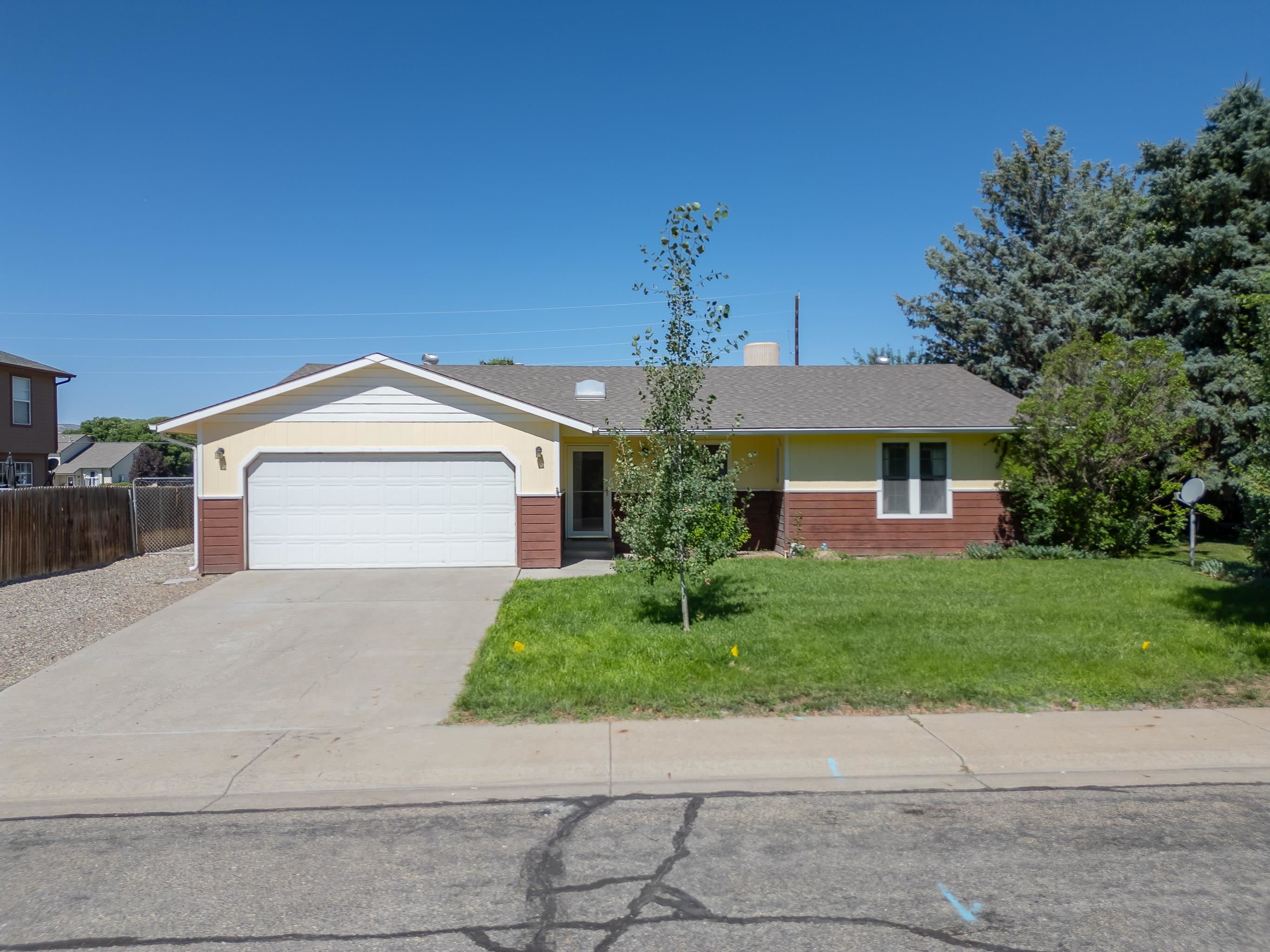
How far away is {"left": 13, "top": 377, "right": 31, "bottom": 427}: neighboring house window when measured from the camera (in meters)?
30.6

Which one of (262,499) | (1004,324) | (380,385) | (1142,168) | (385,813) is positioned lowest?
(385,813)

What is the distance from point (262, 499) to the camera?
1517 centimetres

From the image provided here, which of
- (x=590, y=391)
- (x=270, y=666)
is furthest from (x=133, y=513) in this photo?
(x=270, y=666)

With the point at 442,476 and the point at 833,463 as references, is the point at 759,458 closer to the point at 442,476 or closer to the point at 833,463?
the point at 833,463

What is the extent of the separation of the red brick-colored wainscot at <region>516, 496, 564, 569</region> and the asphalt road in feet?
32.3

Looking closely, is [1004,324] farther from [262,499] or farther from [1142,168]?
[262,499]

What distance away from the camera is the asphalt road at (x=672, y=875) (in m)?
3.97

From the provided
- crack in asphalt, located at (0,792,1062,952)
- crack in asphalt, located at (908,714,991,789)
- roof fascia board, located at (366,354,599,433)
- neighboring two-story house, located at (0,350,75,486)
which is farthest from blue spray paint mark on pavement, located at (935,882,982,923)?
neighboring two-story house, located at (0,350,75,486)

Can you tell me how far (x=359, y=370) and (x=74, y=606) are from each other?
568 centimetres

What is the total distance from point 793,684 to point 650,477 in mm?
3040

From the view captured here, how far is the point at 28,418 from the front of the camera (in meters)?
31.3

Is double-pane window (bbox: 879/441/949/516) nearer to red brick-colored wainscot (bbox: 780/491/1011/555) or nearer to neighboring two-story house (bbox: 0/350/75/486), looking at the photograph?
red brick-colored wainscot (bbox: 780/491/1011/555)

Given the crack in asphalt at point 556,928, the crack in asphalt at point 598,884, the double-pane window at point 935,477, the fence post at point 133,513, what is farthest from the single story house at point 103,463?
the crack in asphalt at point 598,884

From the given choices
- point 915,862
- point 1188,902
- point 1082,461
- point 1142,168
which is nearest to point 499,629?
point 915,862
